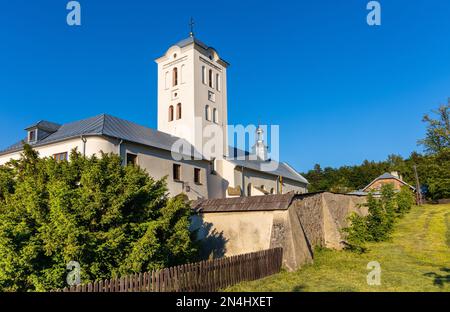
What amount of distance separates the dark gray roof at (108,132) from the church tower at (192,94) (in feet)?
15.1

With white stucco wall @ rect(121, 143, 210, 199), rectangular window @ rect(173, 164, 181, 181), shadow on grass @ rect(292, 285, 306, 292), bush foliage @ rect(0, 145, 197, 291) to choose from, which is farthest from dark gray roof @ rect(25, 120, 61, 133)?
shadow on grass @ rect(292, 285, 306, 292)

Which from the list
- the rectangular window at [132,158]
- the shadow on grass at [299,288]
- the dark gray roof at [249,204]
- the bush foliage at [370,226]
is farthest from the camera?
the rectangular window at [132,158]

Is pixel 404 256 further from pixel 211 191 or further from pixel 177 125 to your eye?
pixel 177 125

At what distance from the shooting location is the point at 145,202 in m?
11.8

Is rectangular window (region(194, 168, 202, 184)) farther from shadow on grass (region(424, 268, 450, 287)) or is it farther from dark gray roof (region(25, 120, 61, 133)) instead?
shadow on grass (region(424, 268, 450, 287))

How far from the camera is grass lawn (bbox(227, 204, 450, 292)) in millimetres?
10609

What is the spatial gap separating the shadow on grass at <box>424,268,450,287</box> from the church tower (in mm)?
21856

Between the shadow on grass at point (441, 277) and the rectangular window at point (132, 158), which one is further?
the rectangular window at point (132, 158)

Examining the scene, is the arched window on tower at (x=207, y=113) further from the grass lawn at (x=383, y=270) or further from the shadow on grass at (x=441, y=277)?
the shadow on grass at (x=441, y=277)

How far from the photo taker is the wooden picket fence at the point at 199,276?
7.95 m

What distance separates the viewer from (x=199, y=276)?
10047 mm

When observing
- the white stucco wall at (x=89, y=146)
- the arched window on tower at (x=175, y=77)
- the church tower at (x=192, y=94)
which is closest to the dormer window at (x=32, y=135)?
the white stucco wall at (x=89, y=146)

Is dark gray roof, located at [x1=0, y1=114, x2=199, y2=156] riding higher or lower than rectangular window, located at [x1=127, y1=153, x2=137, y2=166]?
higher

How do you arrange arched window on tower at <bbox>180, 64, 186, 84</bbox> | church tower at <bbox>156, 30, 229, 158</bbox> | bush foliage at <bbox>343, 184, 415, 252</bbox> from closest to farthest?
1. bush foliage at <bbox>343, 184, 415, 252</bbox>
2. church tower at <bbox>156, 30, 229, 158</bbox>
3. arched window on tower at <bbox>180, 64, 186, 84</bbox>
